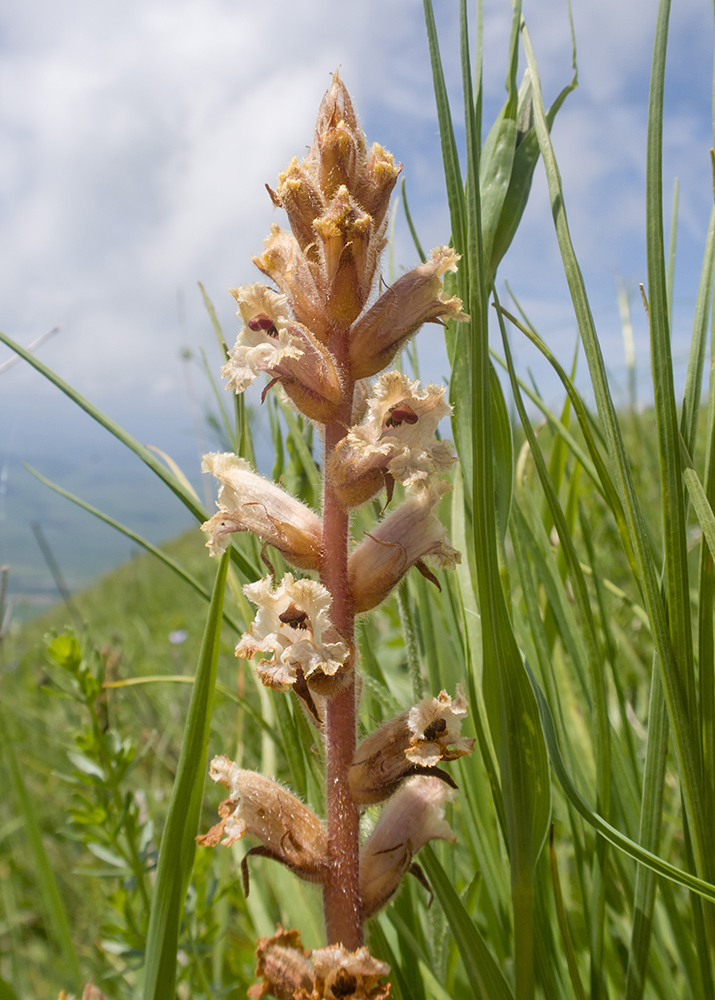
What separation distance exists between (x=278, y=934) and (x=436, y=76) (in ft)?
3.92

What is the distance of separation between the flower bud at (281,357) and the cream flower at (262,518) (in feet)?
0.48

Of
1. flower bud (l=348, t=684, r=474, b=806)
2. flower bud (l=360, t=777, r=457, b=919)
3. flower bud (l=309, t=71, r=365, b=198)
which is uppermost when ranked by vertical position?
flower bud (l=309, t=71, r=365, b=198)

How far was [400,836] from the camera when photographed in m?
1.14

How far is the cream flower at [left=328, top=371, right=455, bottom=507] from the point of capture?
1070 millimetres

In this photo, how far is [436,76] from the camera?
3.04 feet

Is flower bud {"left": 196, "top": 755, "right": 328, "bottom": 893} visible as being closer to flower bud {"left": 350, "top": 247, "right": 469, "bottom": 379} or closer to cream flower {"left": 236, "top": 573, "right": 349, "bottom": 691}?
cream flower {"left": 236, "top": 573, "right": 349, "bottom": 691}

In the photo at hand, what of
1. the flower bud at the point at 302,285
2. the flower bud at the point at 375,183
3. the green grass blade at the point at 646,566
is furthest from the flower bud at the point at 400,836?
the flower bud at the point at 375,183

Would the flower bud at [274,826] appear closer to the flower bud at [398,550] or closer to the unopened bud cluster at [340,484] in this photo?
the unopened bud cluster at [340,484]

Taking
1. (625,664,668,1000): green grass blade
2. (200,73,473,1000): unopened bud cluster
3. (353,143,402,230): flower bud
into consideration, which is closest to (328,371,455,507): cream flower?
(200,73,473,1000): unopened bud cluster

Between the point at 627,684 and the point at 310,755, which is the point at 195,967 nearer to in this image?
the point at 310,755

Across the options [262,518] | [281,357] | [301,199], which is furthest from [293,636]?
[301,199]

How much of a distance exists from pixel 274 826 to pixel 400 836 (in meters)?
0.20

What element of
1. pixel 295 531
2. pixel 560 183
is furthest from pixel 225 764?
pixel 560 183

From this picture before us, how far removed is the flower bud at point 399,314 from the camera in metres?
1.16
